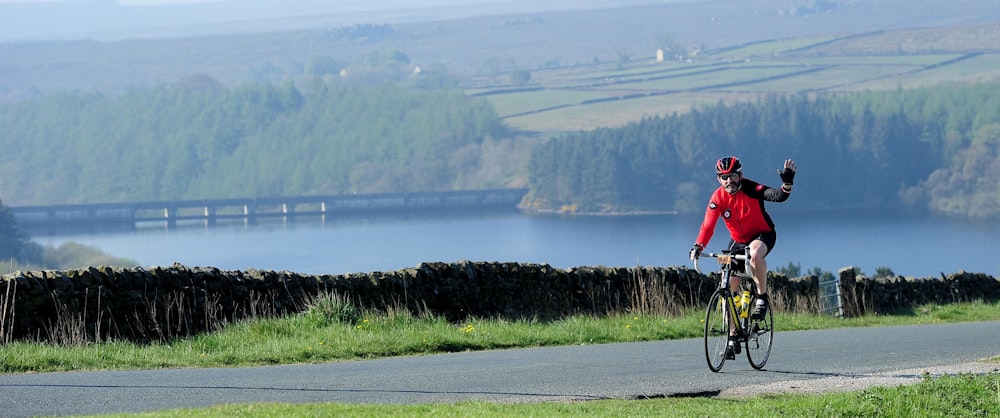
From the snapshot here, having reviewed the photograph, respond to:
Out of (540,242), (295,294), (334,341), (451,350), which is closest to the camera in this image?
(334,341)

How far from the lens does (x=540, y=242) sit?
15388 cm

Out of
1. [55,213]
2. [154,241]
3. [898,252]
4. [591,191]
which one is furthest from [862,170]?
[55,213]

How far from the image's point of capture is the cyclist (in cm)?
1132

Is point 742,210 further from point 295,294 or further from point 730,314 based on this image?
point 295,294

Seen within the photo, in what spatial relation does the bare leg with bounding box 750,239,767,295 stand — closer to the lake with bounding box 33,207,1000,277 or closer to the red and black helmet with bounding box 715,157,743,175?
the red and black helmet with bounding box 715,157,743,175

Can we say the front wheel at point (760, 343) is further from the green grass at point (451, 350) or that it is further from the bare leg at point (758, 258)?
the green grass at point (451, 350)

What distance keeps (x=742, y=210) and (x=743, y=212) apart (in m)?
0.02

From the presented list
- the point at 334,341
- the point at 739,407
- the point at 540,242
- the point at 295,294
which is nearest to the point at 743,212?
the point at 739,407

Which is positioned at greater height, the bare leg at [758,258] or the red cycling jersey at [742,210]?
the red cycling jersey at [742,210]

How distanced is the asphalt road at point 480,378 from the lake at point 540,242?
9939 centimetres

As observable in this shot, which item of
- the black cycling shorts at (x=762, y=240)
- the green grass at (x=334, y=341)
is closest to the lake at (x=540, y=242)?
the green grass at (x=334, y=341)

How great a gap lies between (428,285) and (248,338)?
3.45 meters

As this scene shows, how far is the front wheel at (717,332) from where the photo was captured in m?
11.6

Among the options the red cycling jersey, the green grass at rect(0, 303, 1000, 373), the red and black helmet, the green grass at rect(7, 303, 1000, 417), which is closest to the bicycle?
the red cycling jersey
